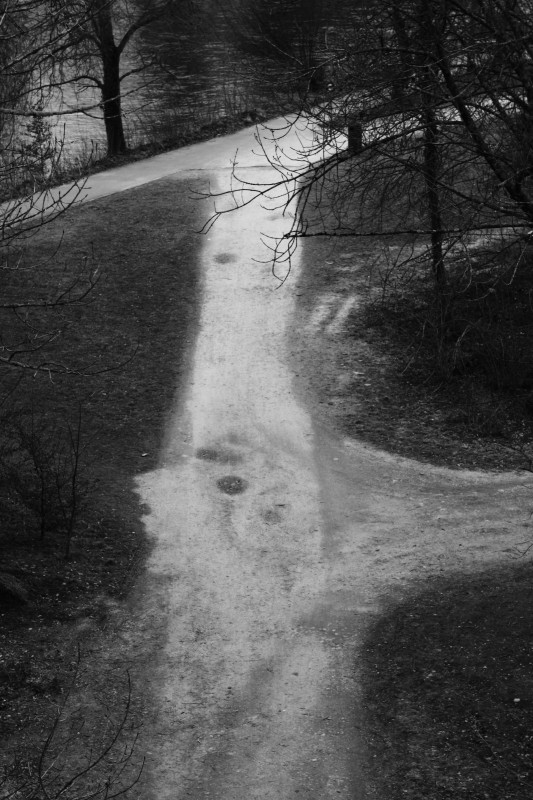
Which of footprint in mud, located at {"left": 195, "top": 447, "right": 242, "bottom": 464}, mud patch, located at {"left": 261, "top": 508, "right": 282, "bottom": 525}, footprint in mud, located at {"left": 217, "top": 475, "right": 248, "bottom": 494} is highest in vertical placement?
footprint in mud, located at {"left": 195, "top": 447, "right": 242, "bottom": 464}

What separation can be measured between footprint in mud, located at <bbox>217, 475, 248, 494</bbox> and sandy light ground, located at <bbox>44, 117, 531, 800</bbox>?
0.11 feet

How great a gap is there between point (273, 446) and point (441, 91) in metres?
4.47

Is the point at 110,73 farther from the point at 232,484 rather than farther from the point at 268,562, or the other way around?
the point at 268,562

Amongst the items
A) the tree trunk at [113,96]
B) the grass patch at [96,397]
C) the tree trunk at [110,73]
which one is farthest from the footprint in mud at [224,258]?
the tree trunk at [113,96]

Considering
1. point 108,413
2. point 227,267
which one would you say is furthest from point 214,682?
point 227,267

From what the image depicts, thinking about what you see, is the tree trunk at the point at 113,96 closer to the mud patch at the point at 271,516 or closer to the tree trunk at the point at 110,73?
the tree trunk at the point at 110,73

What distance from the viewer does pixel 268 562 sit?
9484 millimetres

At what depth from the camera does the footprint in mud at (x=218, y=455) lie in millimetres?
11281

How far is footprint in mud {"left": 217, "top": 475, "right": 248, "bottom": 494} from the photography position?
1072 cm

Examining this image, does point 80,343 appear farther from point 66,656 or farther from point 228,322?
point 66,656

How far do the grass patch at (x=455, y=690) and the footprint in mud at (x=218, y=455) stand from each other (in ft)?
10.5

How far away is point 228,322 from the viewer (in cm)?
1433

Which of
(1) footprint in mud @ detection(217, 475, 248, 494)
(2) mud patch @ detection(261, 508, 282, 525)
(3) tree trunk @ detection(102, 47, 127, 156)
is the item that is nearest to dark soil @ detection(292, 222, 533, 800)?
(1) footprint in mud @ detection(217, 475, 248, 494)

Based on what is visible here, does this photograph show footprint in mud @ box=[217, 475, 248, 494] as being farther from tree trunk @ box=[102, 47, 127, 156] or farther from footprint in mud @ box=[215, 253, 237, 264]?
→ tree trunk @ box=[102, 47, 127, 156]
